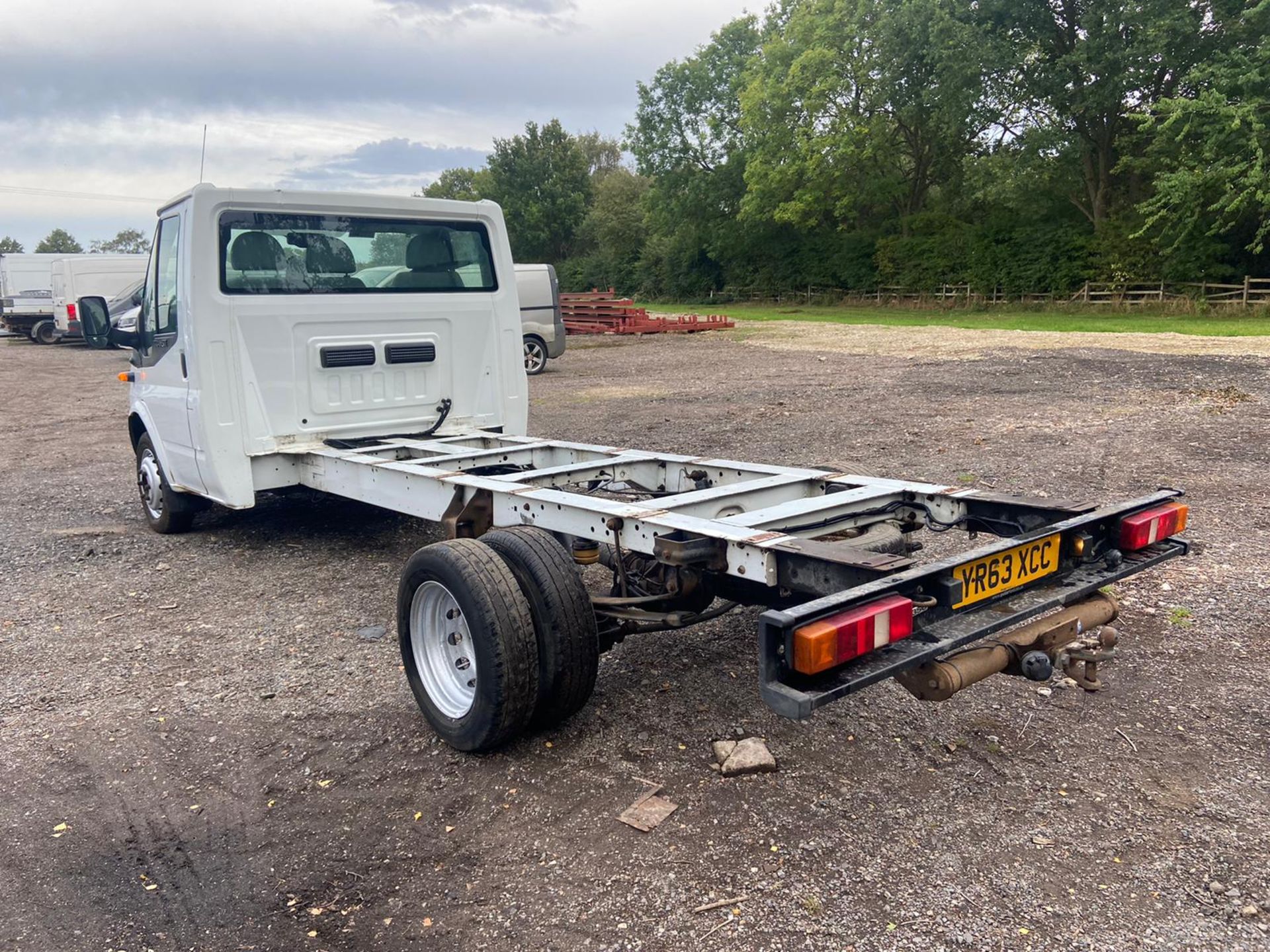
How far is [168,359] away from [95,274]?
23.4 meters

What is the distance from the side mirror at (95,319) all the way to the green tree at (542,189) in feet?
186

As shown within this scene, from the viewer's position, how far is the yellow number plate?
308 centimetres

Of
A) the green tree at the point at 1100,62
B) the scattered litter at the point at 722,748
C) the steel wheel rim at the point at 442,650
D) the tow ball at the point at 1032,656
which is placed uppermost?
the green tree at the point at 1100,62

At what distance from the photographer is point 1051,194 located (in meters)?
37.4

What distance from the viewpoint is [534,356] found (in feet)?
63.7

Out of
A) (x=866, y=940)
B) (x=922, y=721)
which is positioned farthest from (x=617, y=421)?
(x=866, y=940)

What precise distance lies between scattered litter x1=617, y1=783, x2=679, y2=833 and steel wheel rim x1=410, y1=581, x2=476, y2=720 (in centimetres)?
82

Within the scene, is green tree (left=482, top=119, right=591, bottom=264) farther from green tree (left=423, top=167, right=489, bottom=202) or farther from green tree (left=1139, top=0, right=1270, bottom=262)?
green tree (left=1139, top=0, right=1270, bottom=262)

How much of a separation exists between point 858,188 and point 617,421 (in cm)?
3369

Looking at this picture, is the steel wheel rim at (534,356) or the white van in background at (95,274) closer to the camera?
the steel wheel rim at (534,356)

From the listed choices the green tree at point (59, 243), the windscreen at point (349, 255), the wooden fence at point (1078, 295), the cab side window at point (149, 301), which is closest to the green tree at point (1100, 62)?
the wooden fence at point (1078, 295)

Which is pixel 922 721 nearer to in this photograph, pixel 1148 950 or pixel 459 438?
pixel 1148 950

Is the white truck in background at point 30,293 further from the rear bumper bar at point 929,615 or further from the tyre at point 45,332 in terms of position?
the rear bumper bar at point 929,615

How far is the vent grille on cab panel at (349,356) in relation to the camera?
635cm
